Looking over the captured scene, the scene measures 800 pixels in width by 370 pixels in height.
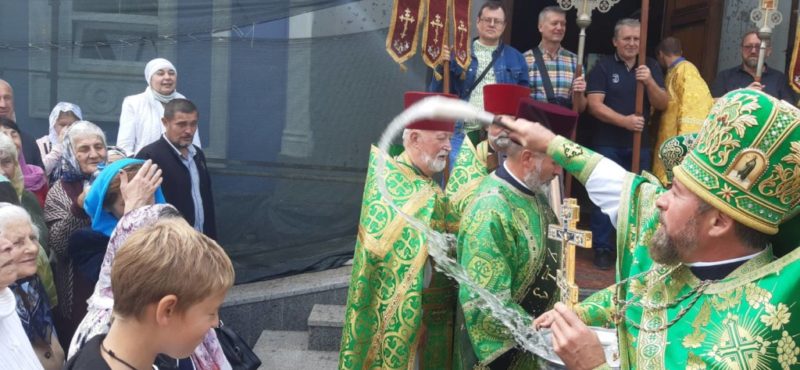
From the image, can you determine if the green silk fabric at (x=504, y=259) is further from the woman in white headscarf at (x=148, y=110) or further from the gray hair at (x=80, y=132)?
the woman in white headscarf at (x=148, y=110)

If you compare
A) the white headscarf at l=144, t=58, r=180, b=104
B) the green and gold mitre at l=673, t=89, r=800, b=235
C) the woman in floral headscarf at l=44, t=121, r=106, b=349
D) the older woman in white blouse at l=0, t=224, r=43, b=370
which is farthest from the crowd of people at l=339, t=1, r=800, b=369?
the white headscarf at l=144, t=58, r=180, b=104

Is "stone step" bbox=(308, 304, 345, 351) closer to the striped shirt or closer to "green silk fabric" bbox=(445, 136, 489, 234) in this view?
"green silk fabric" bbox=(445, 136, 489, 234)

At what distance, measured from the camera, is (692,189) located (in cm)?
228

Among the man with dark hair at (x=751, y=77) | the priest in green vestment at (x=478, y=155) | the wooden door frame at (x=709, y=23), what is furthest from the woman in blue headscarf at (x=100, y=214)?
the wooden door frame at (x=709, y=23)

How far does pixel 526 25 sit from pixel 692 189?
873 cm

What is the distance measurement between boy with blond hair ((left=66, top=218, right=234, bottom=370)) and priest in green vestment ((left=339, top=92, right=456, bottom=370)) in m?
2.08

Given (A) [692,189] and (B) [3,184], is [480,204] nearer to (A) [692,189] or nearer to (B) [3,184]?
(A) [692,189]

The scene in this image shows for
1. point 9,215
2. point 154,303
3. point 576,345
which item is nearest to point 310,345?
point 9,215

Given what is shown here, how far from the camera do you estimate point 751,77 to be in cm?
720

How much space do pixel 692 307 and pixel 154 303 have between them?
1379 millimetres

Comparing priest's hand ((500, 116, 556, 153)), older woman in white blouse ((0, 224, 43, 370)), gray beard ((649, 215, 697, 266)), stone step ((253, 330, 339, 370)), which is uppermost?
priest's hand ((500, 116, 556, 153))

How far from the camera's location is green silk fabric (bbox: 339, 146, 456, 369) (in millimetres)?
4301

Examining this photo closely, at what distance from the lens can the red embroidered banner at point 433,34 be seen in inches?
250

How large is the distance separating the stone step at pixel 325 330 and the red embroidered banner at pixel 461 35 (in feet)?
6.61
